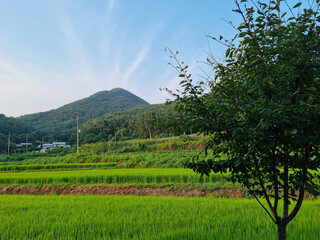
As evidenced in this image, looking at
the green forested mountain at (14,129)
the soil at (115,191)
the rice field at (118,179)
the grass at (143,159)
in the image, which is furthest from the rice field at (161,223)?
the green forested mountain at (14,129)

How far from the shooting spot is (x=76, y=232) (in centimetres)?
444

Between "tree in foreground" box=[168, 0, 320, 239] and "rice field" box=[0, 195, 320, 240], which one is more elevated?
"tree in foreground" box=[168, 0, 320, 239]

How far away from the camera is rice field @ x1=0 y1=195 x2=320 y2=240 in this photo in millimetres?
4066

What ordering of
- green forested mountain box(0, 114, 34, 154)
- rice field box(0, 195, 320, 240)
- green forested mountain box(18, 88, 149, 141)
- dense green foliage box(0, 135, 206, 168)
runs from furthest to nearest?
green forested mountain box(18, 88, 149, 141), green forested mountain box(0, 114, 34, 154), dense green foliage box(0, 135, 206, 168), rice field box(0, 195, 320, 240)

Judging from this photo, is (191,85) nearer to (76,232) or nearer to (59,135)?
(76,232)

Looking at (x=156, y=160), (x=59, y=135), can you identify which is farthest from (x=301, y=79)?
(x=59, y=135)

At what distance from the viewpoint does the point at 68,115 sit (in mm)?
145500

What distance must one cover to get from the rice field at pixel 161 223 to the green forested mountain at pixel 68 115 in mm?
104222

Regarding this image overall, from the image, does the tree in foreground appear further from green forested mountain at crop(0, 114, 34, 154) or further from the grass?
green forested mountain at crop(0, 114, 34, 154)

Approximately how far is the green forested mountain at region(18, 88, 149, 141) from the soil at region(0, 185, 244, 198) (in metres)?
94.9

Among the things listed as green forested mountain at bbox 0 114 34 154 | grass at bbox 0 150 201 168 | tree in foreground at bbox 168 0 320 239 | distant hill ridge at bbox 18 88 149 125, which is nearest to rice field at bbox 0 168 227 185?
grass at bbox 0 150 201 168

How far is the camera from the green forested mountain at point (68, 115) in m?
104

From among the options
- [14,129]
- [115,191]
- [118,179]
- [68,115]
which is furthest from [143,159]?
[68,115]

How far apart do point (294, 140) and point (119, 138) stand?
84.5 metres
